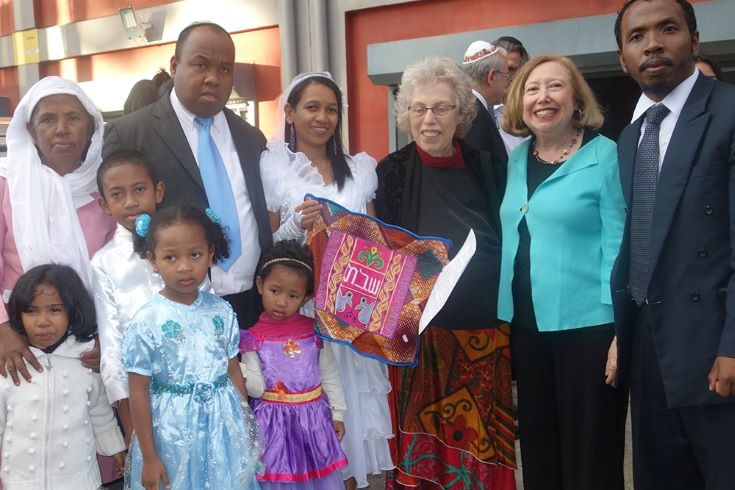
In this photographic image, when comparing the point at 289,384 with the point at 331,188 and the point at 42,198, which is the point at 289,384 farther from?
the point at 42,198

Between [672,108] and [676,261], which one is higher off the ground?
[672,108]

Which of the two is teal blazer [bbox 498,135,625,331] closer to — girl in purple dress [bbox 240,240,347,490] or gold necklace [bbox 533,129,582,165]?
gold necklace [bbox 533,129,582,165]

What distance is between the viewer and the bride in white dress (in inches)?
120

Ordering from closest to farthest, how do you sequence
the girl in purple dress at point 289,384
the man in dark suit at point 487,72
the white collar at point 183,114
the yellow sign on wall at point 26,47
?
1. the girl in purple dress at point 289,384
2. the white collar at point 183,114
3. the man in dark suit at point 487,72
4. the yellow sign on wall at point 26,47

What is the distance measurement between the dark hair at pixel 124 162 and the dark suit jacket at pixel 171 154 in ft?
0.35

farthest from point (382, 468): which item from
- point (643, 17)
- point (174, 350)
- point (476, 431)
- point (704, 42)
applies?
point (704, 42)

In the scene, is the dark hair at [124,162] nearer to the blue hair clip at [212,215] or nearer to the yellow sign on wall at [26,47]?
the blue hair clip at [212,215]

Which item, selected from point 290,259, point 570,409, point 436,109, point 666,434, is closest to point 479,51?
point 436,109

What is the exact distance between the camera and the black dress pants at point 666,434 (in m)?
2.30

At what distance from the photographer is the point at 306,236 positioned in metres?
3.00

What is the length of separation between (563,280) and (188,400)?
149 centimetres

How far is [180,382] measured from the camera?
2469mm

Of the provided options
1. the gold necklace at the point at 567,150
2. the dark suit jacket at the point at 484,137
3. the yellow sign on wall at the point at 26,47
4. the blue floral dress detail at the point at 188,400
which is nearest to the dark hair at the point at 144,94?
the dark suit jacket at the point at 484,137

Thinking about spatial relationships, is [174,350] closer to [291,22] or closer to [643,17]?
[643,17]
